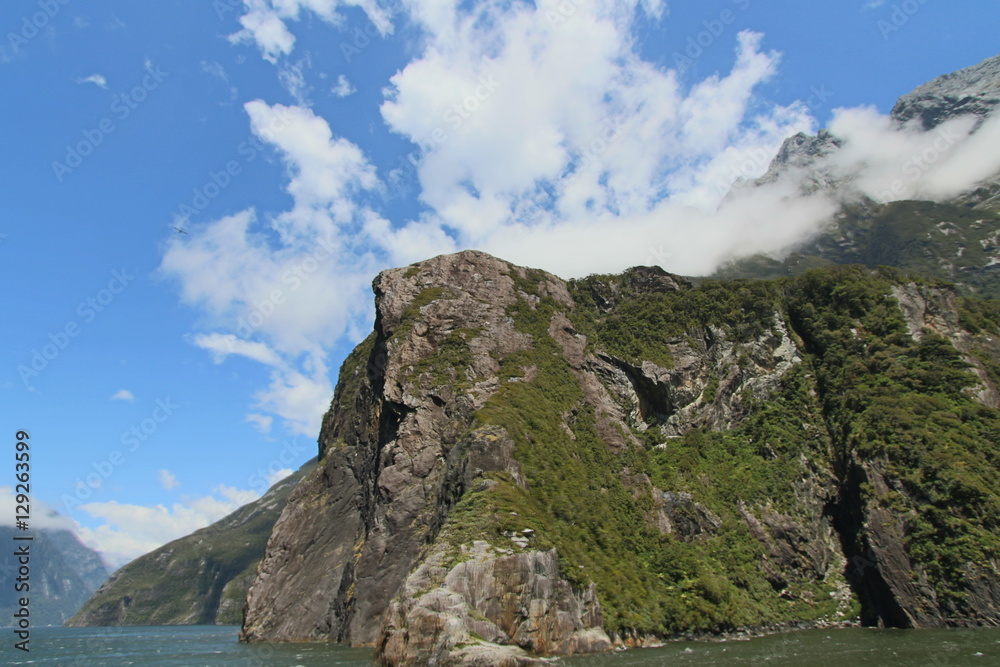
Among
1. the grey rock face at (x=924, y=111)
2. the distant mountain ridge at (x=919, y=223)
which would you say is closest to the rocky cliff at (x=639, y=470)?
the distant mountain ridge at (x=919, y=223)

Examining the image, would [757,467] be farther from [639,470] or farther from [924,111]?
[924,111]

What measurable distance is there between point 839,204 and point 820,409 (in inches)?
5204

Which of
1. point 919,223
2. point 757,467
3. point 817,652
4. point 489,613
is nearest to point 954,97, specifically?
point 919,223

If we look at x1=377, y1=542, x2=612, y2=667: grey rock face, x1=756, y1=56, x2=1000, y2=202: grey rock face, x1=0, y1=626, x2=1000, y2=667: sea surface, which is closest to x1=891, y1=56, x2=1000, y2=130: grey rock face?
x1=756, y1=56, x2=1000, y2=202: grey rock face

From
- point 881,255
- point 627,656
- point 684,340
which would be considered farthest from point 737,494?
point 881,255

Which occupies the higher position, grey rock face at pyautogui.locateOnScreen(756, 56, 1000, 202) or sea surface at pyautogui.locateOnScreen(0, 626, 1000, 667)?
grey rock face at pyautogui.locateOnScreen(756, 56, 1000, 202)

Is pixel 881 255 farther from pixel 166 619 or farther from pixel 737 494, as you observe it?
pixel 166 619

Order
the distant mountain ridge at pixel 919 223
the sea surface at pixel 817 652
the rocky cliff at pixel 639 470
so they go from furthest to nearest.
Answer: the distant mountain ridge at pixel 919 223 < the rocky cliff at pixel 639 470 < the sea surface at pixel 817 652

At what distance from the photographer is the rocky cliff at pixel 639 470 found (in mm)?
34500

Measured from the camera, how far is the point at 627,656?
29.8 metres

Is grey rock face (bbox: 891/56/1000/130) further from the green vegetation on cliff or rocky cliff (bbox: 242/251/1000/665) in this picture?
rocky cliff (bbox: 242/251/1000/665)

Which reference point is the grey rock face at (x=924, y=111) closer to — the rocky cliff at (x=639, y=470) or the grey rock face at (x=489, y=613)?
the rocky cliff at (x=639, y=470)

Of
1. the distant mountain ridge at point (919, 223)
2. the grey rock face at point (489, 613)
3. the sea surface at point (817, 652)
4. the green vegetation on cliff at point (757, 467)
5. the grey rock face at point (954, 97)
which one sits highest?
the grey rock face at point (954, 97)

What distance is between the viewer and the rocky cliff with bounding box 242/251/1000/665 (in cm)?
3450
